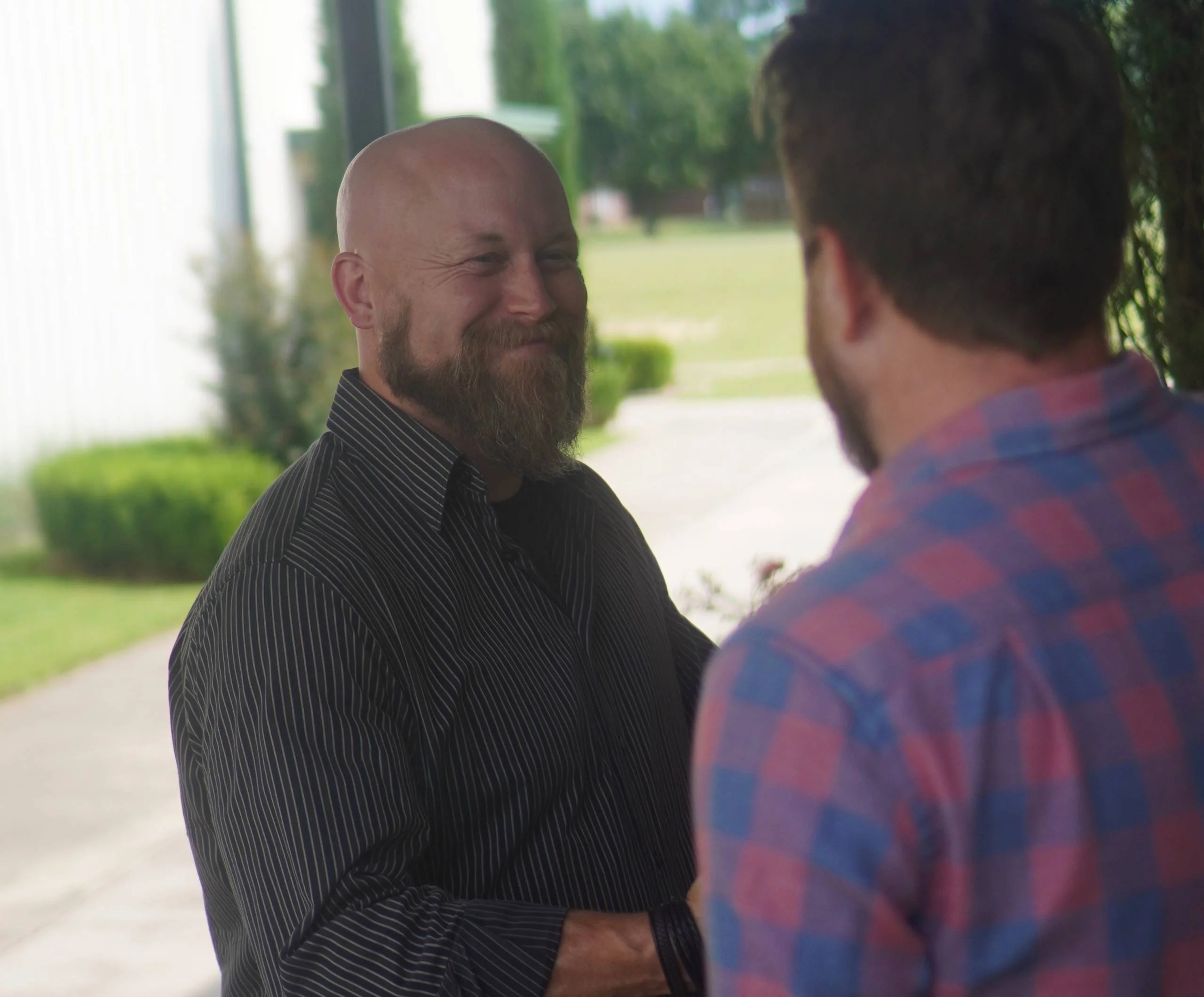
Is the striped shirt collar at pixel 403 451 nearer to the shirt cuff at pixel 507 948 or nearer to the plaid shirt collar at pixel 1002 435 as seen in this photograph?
the shirt cuff at pixel 507 948

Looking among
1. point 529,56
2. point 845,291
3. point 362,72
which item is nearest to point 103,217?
point 362,72

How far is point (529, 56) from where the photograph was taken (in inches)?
706

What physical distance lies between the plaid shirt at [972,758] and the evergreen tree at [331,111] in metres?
11.3

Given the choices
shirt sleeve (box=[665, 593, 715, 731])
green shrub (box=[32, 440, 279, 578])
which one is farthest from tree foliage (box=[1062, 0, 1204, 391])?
green shrub (box=[32, 440, 279, 578])

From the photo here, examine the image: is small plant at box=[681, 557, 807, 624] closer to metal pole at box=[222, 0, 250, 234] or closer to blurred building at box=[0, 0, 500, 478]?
blurred building at box=[0, 0, 500, 478]

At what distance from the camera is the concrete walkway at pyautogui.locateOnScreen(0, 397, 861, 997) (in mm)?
3537

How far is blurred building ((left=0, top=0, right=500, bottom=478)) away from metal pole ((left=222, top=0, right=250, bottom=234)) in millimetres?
33

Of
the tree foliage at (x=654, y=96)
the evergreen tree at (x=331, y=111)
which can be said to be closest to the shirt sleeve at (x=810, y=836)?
the evergreen tree at (x=331, y=111)

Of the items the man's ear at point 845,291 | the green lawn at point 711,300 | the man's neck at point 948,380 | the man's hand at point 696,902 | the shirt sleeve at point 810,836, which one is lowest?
the green lawn at point 711,300

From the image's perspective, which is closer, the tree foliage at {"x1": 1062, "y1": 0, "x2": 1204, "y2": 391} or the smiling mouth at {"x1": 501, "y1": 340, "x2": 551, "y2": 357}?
the smiling mouth at {"x1": 501, "y1": 340, "x2": 551, "y2": 357}

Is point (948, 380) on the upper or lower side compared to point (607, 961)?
upper

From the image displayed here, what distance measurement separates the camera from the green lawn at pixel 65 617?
6.52 m

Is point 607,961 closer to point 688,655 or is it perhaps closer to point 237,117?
point 688,655

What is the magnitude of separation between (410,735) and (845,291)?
0.72 m
